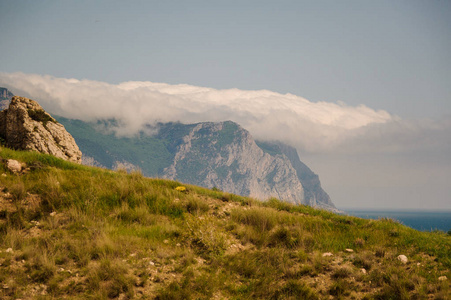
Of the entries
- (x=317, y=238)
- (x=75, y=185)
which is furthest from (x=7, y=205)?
(x=317, y=238)

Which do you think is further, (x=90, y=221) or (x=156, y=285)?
(x=90, y=221)

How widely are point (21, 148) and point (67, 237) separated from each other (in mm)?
10566

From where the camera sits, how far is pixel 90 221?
34.7ft

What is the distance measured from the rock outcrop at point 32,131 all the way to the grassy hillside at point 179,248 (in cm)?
282

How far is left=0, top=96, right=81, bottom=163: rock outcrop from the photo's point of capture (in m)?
17.1

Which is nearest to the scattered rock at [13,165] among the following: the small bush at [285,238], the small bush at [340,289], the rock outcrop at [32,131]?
the rock outcrop at [32,131]

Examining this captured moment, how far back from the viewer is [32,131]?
17328 mm

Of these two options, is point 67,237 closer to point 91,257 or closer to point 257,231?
point 91,257

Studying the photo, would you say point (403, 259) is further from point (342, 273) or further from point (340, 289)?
point (340, 289)

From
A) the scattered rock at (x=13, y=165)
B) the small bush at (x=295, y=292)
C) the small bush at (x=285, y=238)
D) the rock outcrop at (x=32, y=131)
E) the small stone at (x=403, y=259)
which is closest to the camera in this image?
the small bush at (x=295, y=292)

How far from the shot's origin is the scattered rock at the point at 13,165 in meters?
13.1

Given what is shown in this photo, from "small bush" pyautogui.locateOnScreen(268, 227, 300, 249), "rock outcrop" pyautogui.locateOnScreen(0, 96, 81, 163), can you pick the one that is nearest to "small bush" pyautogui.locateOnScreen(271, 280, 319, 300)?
"small bush" pyautogui.locateOnScreen(268, 227, 300, 249)

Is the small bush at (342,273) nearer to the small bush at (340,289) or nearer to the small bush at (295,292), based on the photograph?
the small bush at (340,289)

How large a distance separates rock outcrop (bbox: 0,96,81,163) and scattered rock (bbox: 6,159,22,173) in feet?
11.1
